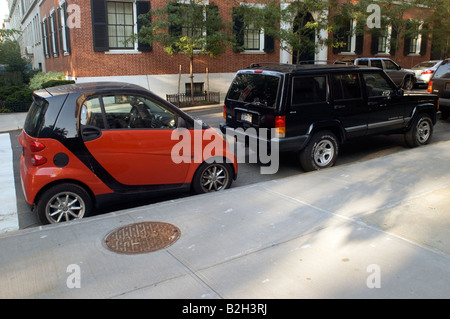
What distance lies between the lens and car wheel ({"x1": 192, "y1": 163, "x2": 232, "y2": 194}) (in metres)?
6.20

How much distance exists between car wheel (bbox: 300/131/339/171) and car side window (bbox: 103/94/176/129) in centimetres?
281

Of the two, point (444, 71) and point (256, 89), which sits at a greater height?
point (444, 71)

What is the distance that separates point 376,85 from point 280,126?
268 centimetres

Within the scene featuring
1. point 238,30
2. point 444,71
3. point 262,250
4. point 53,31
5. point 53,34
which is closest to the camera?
point 262,250

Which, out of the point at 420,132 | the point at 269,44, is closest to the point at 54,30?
the point at 269,44

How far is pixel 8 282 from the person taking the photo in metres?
3.73

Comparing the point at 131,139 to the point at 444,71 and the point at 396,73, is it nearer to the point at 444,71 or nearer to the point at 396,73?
the point at 444,71

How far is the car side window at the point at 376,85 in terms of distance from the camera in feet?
26.7

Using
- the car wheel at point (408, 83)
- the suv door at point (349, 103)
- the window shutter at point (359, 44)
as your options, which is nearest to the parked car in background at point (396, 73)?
the car wheel at point (408, 83)

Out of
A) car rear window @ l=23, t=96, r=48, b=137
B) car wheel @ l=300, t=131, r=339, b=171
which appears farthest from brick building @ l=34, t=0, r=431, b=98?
car rear window @ l=23, t=96, r=48, b=137

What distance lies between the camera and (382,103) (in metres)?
8.38

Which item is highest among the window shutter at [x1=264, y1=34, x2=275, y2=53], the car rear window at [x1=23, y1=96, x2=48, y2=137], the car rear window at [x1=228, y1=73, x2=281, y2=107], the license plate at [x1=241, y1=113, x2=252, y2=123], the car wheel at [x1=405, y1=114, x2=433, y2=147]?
the window shutter at [x1=264, y1=34, x2=275, y2=53]

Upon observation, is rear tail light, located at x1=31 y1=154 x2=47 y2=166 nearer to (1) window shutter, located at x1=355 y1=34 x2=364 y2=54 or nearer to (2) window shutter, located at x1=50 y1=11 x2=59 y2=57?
(2) window shutter, located at x1=50 y1=11 x2=59 y2=57

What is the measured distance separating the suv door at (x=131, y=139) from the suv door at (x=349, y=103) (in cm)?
334
